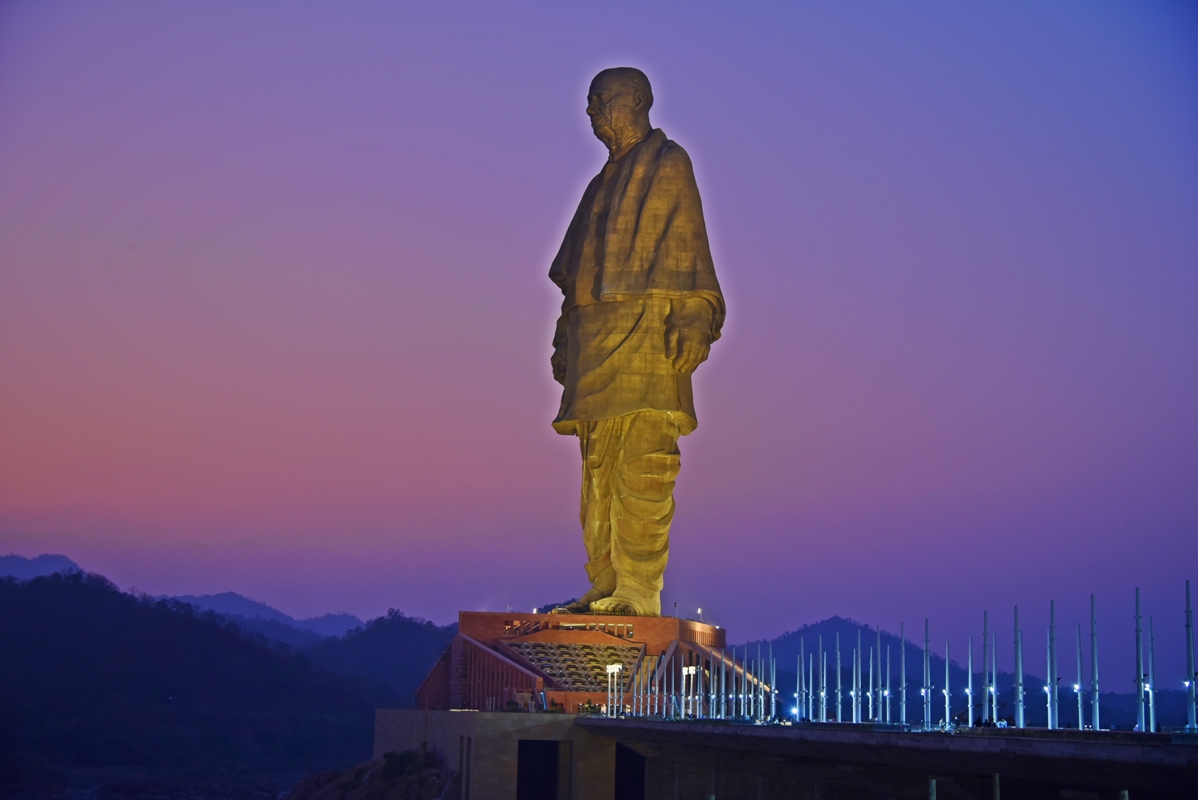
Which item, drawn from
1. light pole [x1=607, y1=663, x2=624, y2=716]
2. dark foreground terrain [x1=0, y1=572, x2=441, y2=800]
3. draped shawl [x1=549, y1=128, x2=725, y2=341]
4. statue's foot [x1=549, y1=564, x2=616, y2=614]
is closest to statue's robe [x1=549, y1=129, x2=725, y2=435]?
draped shawl [x1=549, y1=128, x2=725, y2=341]

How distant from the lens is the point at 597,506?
33.0 metres

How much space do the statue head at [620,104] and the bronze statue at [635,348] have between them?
1.1 inches

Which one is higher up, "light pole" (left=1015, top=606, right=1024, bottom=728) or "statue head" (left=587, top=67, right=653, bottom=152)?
"statue head" (left=587, top=67, right=653, bottom=152)

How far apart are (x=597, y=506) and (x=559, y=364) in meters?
3.53

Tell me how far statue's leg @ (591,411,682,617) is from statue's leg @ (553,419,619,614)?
8.1 inches

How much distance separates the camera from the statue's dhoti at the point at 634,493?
3228 centimetres

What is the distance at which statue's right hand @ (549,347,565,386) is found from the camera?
34.9m

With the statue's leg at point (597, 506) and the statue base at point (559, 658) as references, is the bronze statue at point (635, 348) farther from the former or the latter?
the statue base at point (559, 658)

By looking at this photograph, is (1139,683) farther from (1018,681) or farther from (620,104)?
(620,104)

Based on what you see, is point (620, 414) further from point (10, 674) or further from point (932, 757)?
point (10, 674)

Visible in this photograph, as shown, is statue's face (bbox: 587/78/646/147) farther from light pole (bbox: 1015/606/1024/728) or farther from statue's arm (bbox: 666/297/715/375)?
light pole (bbox: 1015/606/1024/728)

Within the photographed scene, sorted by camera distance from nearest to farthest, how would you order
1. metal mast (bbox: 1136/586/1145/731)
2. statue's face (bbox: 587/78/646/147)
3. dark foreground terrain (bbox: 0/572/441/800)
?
metal mast (bbox: 1136/586/1145/731)
statue's face (bbox: 587/78/646/147)
dark foreground terrain (bbox: 0/572/441/800)

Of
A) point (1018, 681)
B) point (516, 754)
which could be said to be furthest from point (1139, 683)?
point (516, 754)

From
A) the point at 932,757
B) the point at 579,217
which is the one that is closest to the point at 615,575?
the point at 579,217
